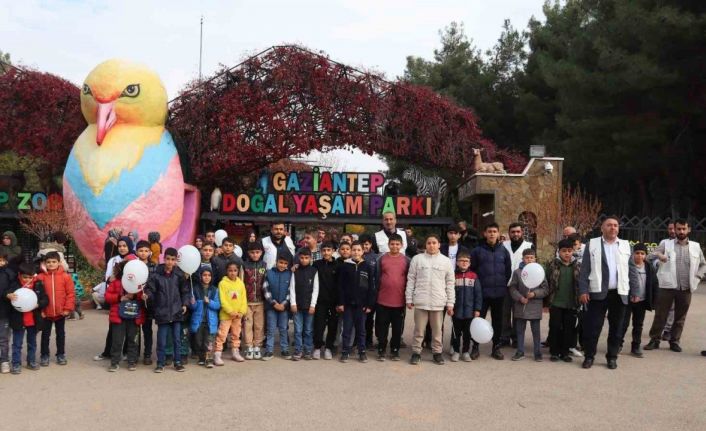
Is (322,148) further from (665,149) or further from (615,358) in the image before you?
(665,149)

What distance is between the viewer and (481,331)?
6.88 meters

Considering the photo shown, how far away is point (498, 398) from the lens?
552cm

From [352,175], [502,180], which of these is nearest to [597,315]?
[502,180]

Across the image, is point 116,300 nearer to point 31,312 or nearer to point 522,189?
point 31,312

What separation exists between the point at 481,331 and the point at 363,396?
196 centimetres

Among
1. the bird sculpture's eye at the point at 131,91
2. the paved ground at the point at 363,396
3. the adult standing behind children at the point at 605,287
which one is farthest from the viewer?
the bird sculpture's eye at the point at 131,91

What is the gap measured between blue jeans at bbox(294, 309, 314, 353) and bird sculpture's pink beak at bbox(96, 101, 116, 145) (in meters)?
7.20

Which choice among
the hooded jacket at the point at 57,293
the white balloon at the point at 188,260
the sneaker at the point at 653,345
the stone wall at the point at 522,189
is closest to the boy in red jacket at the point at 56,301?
the hooded jacket at the point at 57,293

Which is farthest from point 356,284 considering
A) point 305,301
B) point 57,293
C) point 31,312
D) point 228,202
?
point 228,202

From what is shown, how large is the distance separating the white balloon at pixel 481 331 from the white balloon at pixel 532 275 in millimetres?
714

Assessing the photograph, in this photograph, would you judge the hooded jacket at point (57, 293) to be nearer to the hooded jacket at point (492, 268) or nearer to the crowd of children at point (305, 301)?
the crowd of children at point (305, 301)

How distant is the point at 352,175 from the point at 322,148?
3.52 ft

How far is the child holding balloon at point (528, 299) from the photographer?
712cm

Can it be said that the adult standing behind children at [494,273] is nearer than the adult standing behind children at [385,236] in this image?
Yes
